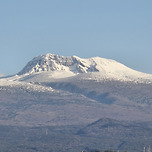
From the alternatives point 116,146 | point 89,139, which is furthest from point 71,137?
point 116,146

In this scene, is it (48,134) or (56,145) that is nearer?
(56,145)

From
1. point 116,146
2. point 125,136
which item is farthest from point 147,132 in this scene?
point 116,146

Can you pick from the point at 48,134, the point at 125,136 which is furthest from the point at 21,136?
the point at 125,136

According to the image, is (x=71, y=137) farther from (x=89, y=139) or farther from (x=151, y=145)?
(x=151, y=145)

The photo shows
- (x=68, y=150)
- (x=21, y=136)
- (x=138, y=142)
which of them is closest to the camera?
(x=68, y=150)

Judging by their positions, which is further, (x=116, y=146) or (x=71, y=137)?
(x=71, y=137)

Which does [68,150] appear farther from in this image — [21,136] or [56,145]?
[21,136]

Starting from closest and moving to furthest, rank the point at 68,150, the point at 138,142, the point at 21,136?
the point at 68,150, the point at 138,142, the point at 21,136

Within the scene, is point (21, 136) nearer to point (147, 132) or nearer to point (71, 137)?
point (71, 137)
